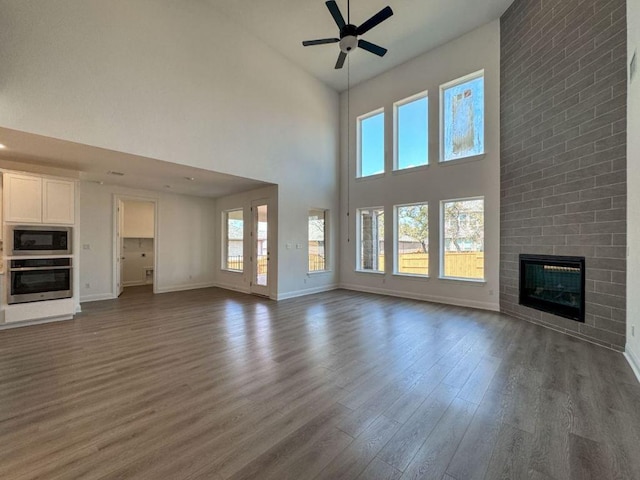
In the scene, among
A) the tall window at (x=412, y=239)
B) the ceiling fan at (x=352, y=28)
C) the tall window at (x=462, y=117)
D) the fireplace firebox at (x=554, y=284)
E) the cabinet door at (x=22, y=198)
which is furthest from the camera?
the tall window at (x=412, y=239)

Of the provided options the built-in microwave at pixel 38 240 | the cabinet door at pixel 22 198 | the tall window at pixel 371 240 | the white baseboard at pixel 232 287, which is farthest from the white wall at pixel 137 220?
the tall window at pixel 371 240

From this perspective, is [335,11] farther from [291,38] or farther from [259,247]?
[259,247]

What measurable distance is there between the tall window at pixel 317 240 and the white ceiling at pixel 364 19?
144 inches

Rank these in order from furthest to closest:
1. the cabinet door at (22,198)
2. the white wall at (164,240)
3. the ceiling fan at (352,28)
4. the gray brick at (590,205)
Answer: the white wall at (164,240)
the cabinet door at (22,198)
the ceiling fan at (352,28)
the gray brick at (590,205)

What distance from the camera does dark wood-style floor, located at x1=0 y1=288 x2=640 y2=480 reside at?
1.57 meters

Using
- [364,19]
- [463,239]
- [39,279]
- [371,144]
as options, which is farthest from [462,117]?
[39,279]

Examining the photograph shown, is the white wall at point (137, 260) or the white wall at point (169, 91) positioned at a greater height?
the white wall at point (169, 91)

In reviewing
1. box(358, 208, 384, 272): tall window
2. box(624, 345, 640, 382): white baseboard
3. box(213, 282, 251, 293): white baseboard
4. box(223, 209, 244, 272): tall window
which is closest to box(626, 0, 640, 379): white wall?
box(624, 345, 640, 382): white baseboard

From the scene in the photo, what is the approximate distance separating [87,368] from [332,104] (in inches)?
296

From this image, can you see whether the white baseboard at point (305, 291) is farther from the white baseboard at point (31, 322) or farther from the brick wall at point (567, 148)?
the brick wall at point (567, 148)

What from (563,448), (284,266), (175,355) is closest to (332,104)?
(284,266)

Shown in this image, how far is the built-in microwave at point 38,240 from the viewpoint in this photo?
13.3 ft

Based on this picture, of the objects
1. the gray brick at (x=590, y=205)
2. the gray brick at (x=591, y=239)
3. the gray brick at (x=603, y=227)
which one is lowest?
the gray brick at (x=591, y=239)

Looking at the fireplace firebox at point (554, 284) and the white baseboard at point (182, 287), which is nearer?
the fireplace firebox at point (554, 284)
